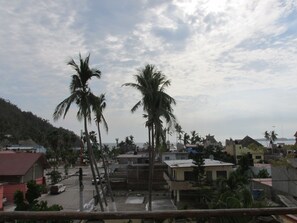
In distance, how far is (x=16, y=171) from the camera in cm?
4947

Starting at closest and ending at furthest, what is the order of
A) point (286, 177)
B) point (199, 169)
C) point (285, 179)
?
1. point (286, 177)
2. point (285, 179)
3. point (199, 169)

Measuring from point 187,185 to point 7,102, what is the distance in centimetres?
14668

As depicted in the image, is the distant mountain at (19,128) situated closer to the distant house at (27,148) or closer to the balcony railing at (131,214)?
the distant house at (27,148)

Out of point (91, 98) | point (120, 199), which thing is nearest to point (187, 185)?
point (120, 199)

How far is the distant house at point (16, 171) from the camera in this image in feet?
159

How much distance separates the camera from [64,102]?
2672 cm

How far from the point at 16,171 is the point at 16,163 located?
214 cm

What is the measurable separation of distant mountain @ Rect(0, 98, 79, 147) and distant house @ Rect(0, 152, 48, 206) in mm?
54337

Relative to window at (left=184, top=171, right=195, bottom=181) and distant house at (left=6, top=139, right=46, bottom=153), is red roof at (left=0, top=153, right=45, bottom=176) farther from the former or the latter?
distant house at (left=6, top=139, right=46, bottom=153)

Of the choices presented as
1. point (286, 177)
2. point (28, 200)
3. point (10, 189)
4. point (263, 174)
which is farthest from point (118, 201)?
point (286, 177)

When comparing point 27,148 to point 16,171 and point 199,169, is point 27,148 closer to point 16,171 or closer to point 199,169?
point 16,171

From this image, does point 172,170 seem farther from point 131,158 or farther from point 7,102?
point 7,102

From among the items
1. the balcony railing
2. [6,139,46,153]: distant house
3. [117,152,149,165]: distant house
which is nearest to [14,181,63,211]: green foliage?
the balcony railing

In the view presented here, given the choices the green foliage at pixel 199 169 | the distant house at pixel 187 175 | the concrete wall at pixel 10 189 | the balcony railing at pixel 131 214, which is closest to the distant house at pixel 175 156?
the distant house at pixel 187 175
